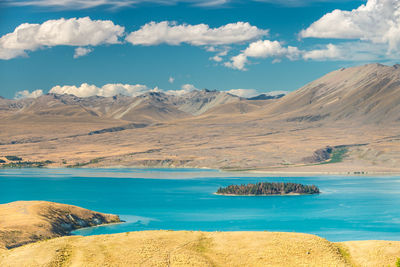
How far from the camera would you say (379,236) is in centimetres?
18075

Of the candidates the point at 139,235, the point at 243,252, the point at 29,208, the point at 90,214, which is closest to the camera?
the point at 243,252

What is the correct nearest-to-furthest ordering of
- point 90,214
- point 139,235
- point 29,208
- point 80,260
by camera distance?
point 80,260, point 139,235, point 29,208, point 90,214

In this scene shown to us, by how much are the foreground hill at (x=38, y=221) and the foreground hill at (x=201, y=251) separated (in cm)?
5913

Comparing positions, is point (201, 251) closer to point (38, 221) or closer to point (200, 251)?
point (200, 251)

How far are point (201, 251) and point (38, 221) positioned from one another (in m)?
88.6

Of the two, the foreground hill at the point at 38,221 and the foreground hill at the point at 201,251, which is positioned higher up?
the foreground hill at the point at 201,251

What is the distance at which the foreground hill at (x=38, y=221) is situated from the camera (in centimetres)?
15225

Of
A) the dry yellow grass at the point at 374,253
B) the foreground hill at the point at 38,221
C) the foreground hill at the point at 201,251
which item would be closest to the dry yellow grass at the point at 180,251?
the foreground hill at the point at 201,251

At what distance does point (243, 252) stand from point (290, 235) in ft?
35.8

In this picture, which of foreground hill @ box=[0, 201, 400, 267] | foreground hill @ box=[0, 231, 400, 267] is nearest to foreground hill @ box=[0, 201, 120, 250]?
foreground hill @ box=[0, 201, 400, 267]

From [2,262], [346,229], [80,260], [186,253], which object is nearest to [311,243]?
[186,253]

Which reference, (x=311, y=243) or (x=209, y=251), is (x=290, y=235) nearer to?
(x=311, y=243)

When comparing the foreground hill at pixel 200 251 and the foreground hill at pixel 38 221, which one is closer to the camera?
the foreground hill at pixel 200 251

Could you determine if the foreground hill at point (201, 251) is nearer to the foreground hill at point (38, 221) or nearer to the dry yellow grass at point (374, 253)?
the dry yellow grass at point (374, 253)
